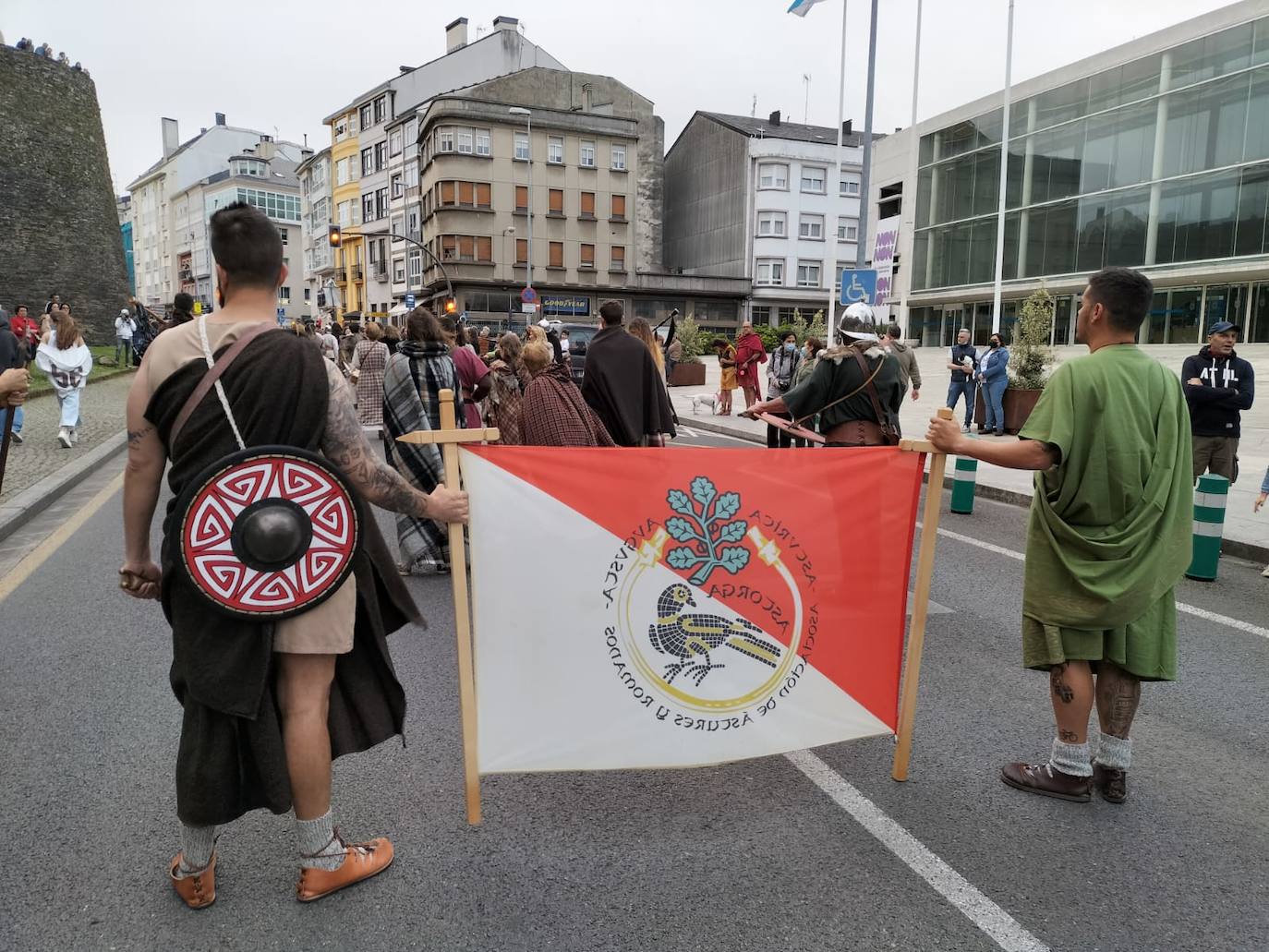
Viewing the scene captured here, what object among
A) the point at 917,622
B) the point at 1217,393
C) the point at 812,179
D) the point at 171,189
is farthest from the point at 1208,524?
the point at 171,189

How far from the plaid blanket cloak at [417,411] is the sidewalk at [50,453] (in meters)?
1.71

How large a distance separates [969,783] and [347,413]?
2.60 meters

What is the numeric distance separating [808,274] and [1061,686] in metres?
58.8

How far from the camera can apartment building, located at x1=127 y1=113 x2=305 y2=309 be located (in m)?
94.5

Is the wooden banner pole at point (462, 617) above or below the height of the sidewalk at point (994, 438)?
above

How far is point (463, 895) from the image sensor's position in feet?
8.81

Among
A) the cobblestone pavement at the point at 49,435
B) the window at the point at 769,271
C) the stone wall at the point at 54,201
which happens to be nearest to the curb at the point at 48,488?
the cobblestone pavement at the point at 49,435

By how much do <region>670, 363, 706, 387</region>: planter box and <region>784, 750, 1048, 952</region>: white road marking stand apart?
26877 mm

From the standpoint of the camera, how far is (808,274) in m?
59.6

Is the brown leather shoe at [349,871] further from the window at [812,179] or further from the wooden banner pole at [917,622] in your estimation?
the window at [812,179]

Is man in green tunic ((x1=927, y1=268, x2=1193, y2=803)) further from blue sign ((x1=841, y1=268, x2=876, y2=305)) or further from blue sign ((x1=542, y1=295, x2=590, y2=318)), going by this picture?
blue sign ((x1=542, y1=295, x2=590, y2=318))

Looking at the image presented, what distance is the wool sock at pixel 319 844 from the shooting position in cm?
262

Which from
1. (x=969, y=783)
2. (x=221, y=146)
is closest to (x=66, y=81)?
(x=969, y=783)

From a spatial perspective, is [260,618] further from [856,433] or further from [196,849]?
[856,433]
